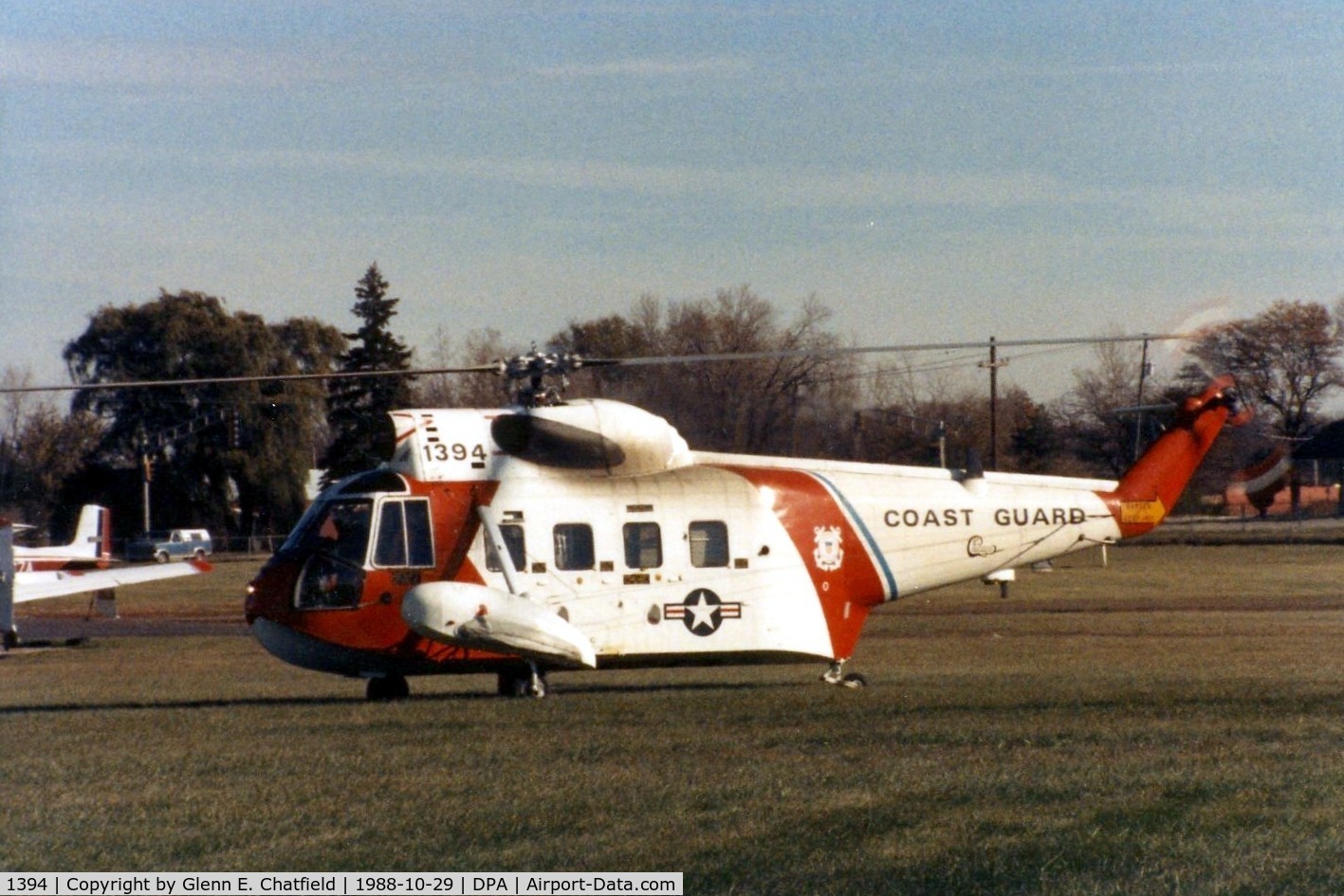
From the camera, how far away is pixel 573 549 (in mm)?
17141

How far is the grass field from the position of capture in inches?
294

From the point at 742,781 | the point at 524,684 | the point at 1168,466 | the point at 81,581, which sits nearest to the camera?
the point at 742,781

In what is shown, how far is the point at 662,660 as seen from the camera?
57.4 feet

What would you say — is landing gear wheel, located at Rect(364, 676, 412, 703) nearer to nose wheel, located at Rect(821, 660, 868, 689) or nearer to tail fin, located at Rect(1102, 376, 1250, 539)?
nose wheel, located at Rect(821, 660, 868, 689)

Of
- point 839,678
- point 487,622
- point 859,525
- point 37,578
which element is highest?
point 859,525

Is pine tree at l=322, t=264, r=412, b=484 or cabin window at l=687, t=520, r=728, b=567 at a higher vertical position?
pine tree at l=322, t=264, r=412, b=484

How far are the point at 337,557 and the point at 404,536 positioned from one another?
2.44 ft

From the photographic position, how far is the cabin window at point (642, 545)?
17.2 m

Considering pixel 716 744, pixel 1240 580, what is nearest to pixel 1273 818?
pixel 716 744

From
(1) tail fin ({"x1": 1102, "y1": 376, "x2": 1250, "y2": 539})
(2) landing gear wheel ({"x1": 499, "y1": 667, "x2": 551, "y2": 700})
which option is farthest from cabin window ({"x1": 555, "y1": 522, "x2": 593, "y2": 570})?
(1) tail fin ({"x1": 1102, "y1": 376, "x2": 1250, "y2": 539})
